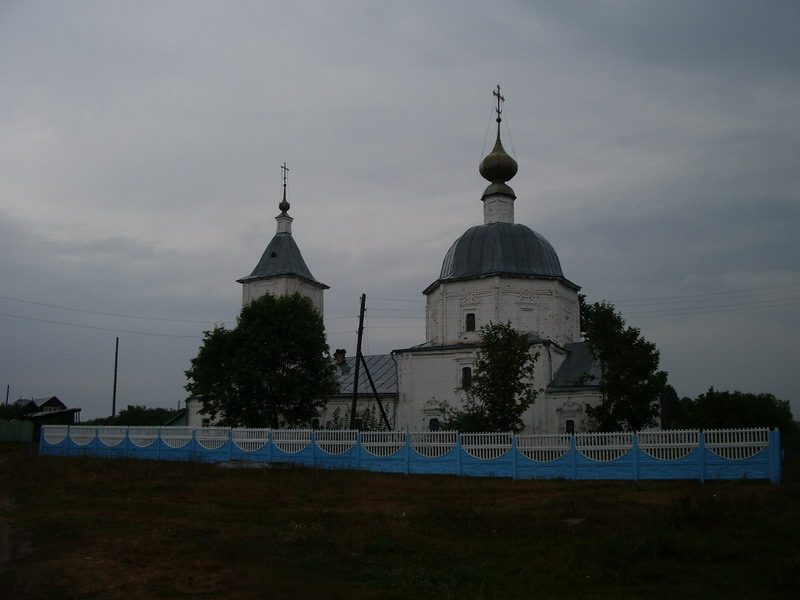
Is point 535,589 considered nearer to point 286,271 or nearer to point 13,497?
point 13,497

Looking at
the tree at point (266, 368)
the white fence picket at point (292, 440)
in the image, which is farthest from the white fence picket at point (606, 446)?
the tree at point (266, 368)

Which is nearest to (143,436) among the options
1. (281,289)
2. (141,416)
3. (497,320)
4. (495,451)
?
(495,451)

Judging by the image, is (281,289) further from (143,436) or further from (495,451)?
(495,451)

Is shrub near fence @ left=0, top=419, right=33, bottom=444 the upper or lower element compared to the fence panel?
lower

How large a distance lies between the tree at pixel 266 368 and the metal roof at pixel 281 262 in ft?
40.2

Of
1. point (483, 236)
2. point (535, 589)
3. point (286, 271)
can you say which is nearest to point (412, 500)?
point (535, 589)

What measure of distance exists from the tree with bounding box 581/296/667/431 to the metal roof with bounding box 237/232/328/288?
2084 cm

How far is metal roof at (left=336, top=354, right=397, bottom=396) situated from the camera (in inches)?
1394

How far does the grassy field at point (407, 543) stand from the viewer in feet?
27.8

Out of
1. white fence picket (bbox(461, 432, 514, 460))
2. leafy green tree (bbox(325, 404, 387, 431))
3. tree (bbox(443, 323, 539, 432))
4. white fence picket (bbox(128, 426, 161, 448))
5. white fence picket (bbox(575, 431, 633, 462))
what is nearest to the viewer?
white fence picket (bbox(575, 431, 633, 462))

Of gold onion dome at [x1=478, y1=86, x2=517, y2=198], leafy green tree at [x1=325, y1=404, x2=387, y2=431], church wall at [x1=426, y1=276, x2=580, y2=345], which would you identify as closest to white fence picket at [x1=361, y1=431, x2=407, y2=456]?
church wall at [x1=426, y1=276, x2=580, y2=345]

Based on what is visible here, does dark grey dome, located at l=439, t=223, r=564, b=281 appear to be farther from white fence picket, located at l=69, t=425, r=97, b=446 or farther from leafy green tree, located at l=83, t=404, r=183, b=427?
leafy green tree, located at l=83, t=404, r=183, b=427

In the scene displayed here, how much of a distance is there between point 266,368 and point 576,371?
1238 centimetres

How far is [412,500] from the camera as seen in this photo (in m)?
15.5
